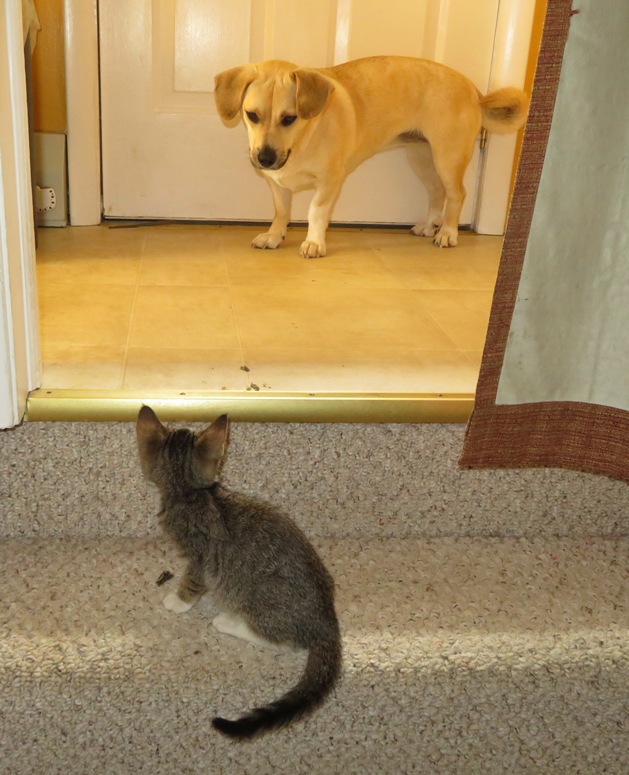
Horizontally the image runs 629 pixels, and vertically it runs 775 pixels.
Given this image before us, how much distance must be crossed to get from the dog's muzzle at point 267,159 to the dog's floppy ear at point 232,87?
0.12m

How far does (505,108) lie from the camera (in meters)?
2.43

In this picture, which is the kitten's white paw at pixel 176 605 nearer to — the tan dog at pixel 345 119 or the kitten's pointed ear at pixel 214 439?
the kitten's pointed ear at pixel 214 439

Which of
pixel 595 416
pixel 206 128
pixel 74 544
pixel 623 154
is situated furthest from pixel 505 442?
Answer: pixel 206 128

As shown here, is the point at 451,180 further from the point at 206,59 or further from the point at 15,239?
the point at 15,239

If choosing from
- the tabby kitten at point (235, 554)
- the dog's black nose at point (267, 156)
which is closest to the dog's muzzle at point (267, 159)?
the dog's black nose at point (267, 156)

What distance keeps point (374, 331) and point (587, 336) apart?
2.07 feet

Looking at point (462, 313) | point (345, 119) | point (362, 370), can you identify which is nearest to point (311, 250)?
point (345, 119)

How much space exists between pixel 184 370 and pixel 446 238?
1281 millimetres

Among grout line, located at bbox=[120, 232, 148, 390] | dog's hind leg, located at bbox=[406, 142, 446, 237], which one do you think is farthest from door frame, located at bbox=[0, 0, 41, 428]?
dog's hind leg, located at bbox=[406, 142, 446, 237]

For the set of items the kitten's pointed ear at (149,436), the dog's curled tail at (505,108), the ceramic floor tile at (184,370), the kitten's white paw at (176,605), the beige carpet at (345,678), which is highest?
the dog's curled tail at (505,108)

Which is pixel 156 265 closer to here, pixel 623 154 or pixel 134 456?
pixel 134 456

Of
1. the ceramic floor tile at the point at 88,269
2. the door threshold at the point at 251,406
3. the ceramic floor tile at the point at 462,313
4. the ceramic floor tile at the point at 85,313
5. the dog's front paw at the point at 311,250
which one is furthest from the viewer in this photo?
the dog's front paw at the point at 311,250

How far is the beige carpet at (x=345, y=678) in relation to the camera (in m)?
1.09

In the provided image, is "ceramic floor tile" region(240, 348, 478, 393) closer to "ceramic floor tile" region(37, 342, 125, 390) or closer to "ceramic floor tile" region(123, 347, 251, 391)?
"ceramic floor tile" region(123, 347, 251, 391)
